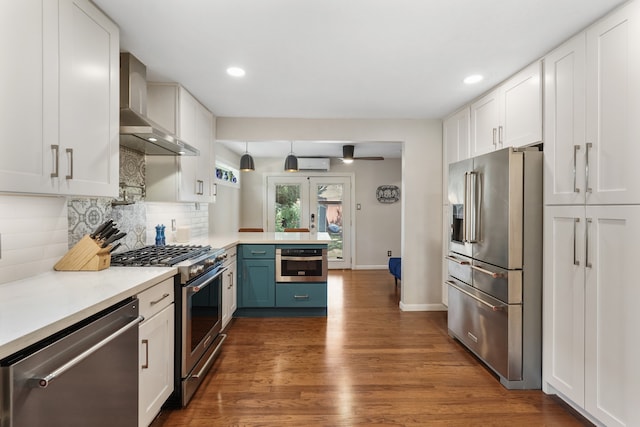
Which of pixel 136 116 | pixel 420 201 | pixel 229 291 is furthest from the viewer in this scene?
pixel 420 201

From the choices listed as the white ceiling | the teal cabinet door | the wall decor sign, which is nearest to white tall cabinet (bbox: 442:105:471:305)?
the white ceiling

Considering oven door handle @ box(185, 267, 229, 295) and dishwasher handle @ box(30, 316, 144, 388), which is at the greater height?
oven door handle @ box(185, 267, 229, 295)

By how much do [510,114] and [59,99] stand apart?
2.98 m

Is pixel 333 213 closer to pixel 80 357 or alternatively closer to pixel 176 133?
pixel 176 133

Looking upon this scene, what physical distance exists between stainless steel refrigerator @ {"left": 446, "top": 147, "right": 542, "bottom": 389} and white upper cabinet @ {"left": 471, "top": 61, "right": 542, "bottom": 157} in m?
0.26

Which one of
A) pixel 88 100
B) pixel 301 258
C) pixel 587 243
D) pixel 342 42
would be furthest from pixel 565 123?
pixel 88 100

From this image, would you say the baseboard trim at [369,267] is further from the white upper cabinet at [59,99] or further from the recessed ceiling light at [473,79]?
the white upper cabinet at [59,99]

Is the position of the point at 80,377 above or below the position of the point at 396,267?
above

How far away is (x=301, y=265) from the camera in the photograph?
372 cm

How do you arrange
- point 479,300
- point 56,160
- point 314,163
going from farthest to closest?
point 314,163
point 479,300
point 56,160

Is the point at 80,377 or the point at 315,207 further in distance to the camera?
the point at 315,207

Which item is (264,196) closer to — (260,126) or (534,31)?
(260,126)

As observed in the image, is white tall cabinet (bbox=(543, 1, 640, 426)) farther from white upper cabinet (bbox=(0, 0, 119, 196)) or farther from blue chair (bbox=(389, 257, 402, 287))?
white upper cabinet (bbox=(0, 0, 119, 196))

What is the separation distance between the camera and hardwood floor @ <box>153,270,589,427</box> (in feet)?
6.36
